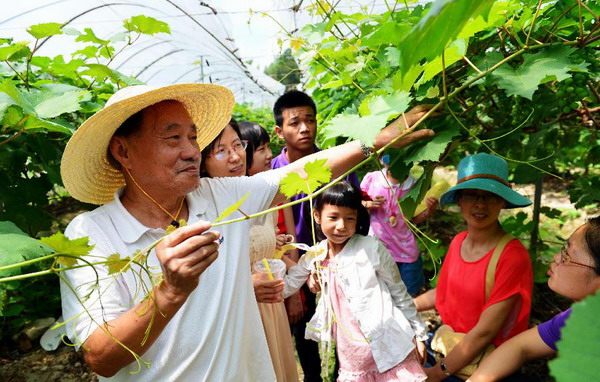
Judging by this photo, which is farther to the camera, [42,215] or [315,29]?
[42,215]

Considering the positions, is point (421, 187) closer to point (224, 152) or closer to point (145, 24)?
point (224, 152)

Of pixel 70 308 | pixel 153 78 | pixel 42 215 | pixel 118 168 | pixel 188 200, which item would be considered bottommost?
pixel 70 308

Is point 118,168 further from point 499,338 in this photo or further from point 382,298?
point 499,338

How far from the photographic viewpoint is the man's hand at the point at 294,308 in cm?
Result: 279

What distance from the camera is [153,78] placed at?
496 inches

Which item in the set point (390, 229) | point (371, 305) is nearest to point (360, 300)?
point (371, 305)

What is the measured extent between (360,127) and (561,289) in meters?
1.02

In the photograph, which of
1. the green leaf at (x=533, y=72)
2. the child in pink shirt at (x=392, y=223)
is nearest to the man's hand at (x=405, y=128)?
the green leaf at (x=533, y=72)

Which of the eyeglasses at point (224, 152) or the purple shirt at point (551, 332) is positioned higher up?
the eyeglasses at point (224, 152)

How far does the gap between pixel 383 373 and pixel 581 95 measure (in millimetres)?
1618

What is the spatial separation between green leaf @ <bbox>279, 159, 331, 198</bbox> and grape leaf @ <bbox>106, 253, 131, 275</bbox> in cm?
40

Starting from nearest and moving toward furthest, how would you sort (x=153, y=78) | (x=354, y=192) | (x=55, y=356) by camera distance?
(x=354, y=192) < (x=55, y=356) < (x=153, y=78)

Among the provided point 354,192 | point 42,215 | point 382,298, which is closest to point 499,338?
point 382,298

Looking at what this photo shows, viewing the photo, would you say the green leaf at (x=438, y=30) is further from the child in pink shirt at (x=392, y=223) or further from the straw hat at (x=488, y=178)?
the child in pink shirt at (x=392, y=223)
